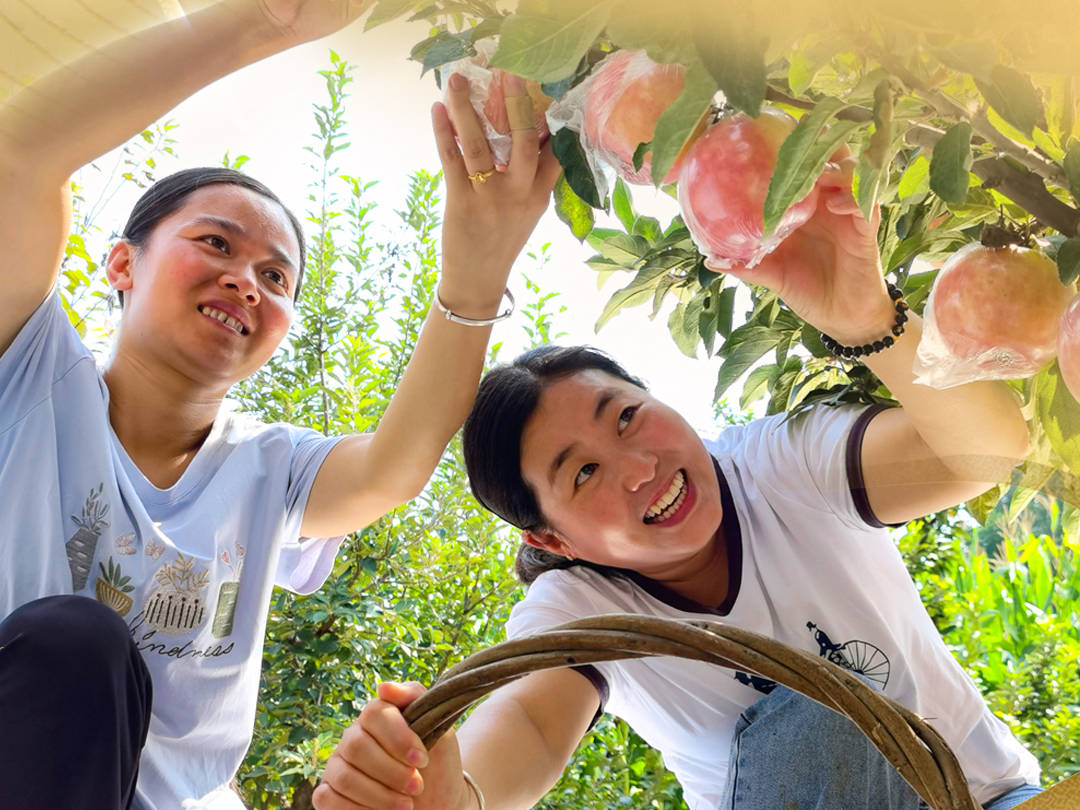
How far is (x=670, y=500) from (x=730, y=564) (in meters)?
0.08

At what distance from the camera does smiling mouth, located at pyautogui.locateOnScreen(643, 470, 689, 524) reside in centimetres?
75

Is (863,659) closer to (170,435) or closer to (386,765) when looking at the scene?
(386,765)

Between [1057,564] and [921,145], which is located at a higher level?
[921,145]

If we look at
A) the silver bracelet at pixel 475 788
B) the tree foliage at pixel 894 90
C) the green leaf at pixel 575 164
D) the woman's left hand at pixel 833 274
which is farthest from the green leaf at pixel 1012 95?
the silver bracelet at pixel 475 788

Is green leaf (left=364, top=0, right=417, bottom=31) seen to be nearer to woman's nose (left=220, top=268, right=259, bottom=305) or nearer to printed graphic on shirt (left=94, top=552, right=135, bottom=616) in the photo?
woman's nose (left=220, top=268, right=259, bottom=305)

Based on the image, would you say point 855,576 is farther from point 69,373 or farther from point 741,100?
point 69,373

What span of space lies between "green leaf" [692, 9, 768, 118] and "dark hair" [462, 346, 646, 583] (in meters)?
0.53

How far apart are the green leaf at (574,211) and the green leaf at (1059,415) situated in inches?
11.1

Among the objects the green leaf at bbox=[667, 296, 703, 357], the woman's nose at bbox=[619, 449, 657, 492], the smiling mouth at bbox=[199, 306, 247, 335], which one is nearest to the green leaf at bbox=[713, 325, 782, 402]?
the green leaf at bbox=[667, 296, 703, 357]

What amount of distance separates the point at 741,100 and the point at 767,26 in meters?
0.03

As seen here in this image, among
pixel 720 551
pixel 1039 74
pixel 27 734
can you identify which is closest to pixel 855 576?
pixel 720 551

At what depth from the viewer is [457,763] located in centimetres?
65

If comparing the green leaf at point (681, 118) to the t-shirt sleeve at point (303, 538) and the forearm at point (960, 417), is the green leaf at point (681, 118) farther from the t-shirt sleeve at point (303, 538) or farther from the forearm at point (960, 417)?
the t-shirt sleeve at point (303, 538)

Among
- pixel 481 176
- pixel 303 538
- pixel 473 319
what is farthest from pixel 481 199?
pixel 303 538
